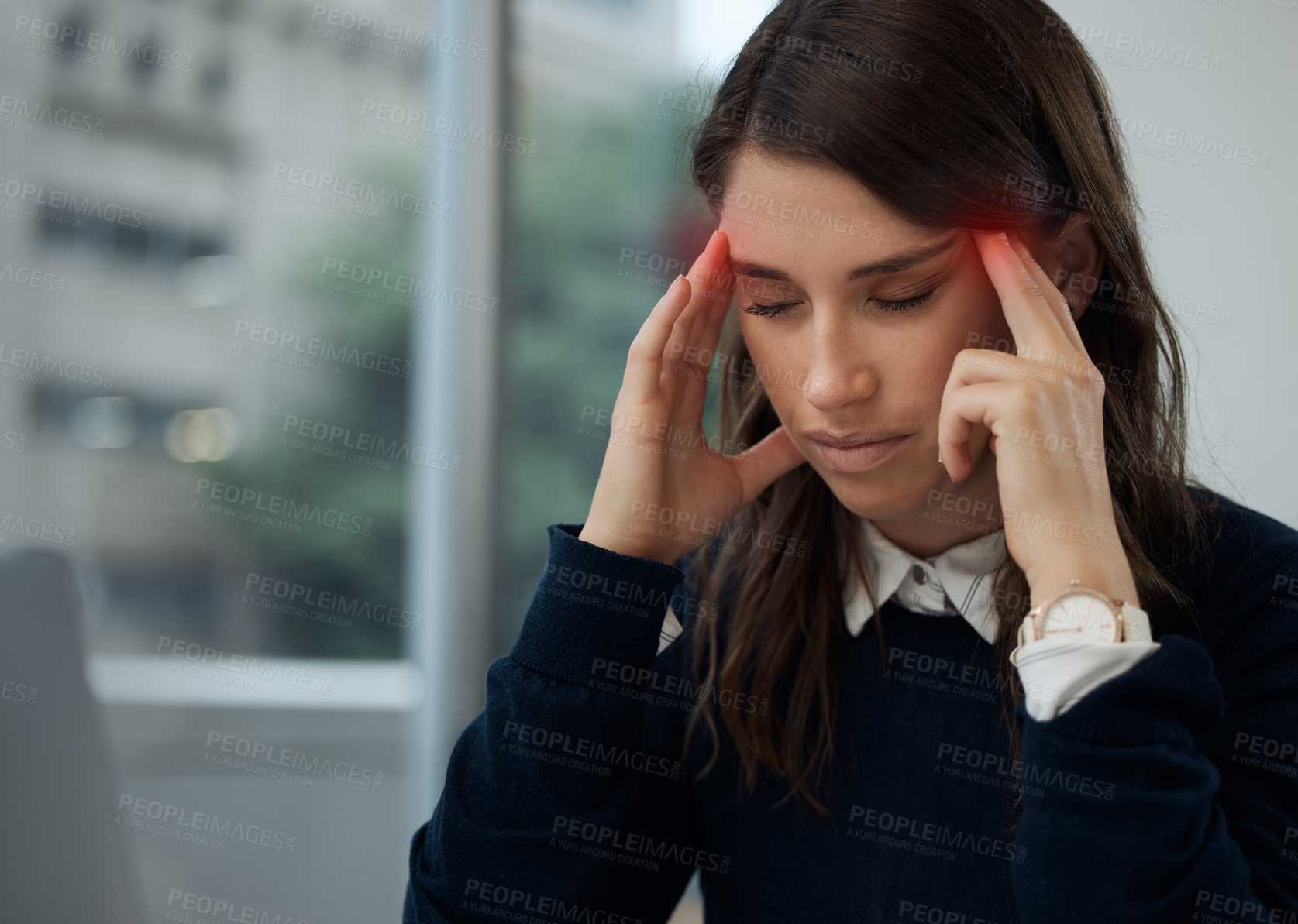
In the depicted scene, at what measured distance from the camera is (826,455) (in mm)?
1087

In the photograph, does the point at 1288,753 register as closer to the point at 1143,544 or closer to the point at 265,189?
the point at 1143,544

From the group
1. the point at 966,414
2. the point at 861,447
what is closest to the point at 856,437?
the point at 861,447

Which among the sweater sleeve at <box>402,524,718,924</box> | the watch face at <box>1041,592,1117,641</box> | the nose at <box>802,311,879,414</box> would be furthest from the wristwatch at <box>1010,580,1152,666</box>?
the sweater sleeve at <box>402,524,718,924</box>

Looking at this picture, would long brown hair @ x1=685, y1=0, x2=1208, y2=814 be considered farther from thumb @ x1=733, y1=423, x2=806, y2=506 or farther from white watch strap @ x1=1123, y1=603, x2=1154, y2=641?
white watch strap @ x1=1123, y1=603, x2=1154, y2=641

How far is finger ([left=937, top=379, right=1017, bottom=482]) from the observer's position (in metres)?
0.95

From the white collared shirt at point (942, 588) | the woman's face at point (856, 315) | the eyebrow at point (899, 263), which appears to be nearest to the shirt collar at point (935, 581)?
the white collared shirt at point (942, 588)

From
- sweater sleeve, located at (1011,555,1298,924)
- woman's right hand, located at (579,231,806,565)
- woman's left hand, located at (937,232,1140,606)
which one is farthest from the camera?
woman's right hand, located at (579,231,806,565)

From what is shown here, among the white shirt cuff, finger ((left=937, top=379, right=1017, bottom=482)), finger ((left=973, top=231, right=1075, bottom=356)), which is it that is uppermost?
finger ((left=973, top=231, right=1075, bottom=356))

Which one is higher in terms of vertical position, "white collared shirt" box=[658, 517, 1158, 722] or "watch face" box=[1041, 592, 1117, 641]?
"watch face" box=[1041, 592, 1117, 641]

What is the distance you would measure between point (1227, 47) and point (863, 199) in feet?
4.77

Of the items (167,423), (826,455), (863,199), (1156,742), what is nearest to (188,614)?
(167,423)

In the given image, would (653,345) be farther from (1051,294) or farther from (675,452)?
(1051,294)

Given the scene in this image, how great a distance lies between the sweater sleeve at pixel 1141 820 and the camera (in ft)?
2.61

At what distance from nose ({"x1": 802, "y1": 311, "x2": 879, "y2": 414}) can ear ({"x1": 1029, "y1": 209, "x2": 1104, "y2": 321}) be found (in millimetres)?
261
